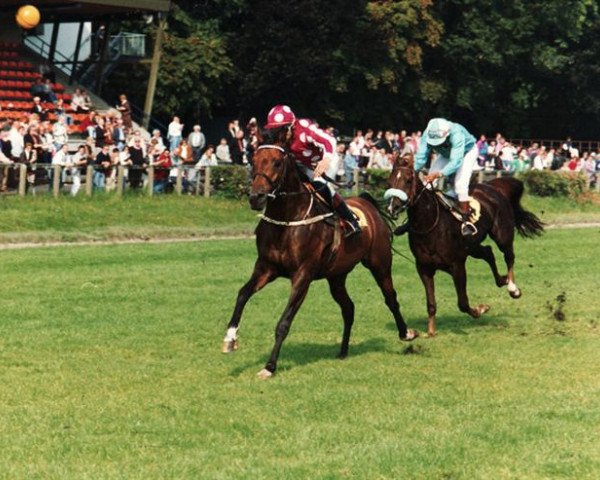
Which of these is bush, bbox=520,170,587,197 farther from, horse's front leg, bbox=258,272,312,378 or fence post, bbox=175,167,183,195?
horse's front leg, bbox=258,272,312,378

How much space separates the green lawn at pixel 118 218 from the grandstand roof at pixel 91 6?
811 cm

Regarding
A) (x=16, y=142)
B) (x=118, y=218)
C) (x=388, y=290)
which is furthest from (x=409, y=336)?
(x=16, y=142)

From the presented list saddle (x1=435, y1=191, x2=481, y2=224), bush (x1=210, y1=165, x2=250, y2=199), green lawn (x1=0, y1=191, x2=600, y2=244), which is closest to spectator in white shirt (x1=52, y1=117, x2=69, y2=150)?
green lawn (x1=0, y1=191, x2=600, y2=244)

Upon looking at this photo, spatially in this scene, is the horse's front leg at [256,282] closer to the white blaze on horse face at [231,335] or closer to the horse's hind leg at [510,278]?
the white blaze on horse face at [231,335]

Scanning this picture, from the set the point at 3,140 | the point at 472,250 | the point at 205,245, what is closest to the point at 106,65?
the point at 3,140

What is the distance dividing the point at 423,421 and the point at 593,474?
1.81 m

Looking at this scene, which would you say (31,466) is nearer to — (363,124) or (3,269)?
(3,269)

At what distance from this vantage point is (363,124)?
166ft

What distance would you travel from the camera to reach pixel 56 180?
28281mm

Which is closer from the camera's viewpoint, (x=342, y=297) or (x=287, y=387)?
(x=287, y=387)

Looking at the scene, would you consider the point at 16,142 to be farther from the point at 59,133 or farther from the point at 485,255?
the point at 485,255

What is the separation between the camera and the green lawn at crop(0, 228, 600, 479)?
8.81m

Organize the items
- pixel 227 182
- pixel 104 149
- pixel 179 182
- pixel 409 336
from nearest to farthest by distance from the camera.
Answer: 1. pixel 409 336
2. pixel 104 149
3. pixel 179 182
4. pixel 227 182

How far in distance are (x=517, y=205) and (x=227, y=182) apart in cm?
1439
